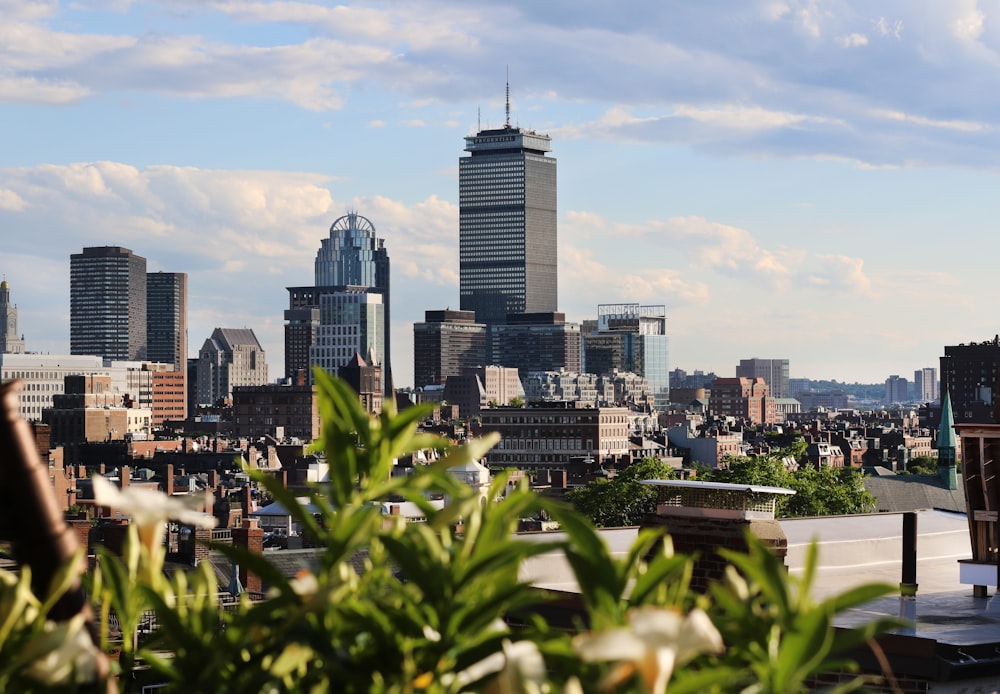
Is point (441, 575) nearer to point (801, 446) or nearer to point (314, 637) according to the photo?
point (314, 637)

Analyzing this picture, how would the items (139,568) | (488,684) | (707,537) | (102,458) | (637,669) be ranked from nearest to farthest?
(637,669) → (488,684) → (139,568) → (707,537) → (102,458)

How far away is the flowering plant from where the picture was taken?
322cm

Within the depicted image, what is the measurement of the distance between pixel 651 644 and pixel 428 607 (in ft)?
2.61

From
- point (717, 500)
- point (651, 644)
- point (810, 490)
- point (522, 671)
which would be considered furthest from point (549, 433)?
point (651, 644)

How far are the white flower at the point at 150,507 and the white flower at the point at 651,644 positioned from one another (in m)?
1.06

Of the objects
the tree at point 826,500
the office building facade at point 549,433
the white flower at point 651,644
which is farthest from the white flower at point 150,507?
the office building facade at point 549,433

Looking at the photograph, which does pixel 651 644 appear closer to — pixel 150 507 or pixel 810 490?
pixel 150 507

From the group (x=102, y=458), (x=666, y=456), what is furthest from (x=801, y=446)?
(x=102, y=458)

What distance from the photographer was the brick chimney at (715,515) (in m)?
10.1

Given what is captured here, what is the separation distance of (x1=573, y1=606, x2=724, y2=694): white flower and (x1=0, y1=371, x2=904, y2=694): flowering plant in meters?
0.11

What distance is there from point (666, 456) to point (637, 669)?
166m

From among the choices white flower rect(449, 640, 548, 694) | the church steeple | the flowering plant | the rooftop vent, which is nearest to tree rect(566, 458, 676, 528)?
the church steeple

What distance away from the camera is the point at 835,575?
13.8 metres

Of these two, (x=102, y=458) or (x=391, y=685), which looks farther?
(x=102, y=458)
